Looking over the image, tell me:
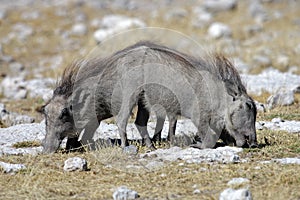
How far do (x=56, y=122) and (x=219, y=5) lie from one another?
18.0m

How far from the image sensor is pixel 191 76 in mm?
8305

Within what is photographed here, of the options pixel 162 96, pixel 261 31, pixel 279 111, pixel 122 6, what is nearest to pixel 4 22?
pixel 122 6

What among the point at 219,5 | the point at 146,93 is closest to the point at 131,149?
the point at 146,93

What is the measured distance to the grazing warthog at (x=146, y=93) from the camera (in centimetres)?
814

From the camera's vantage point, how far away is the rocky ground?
6.48 meters

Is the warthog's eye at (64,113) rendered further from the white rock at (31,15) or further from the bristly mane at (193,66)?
the white rock at (31,15)

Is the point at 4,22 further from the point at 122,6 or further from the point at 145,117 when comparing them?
the point at 145,117

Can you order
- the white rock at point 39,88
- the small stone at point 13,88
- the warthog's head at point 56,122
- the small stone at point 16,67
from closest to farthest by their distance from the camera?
the warthog's head at point 56,122 < the white rock at point 39,88 < the small stone at point 13,88 < the small stone at point 16,67

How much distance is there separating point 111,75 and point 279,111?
3595 mm

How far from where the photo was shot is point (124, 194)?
602cm

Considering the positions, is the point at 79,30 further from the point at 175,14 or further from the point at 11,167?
the point at 11,167

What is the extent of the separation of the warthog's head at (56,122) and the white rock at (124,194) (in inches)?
93.7

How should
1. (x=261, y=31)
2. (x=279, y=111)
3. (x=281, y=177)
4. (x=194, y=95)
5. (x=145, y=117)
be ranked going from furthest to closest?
1. (x=261, y=31)
2. (x=279, y=111)
3. (x=145, y=117)
4. (x=194, y=95)
5. (x=281, y=177)

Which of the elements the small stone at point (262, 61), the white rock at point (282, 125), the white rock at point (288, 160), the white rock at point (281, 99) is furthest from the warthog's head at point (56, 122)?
the small stone at point (262, 61)
